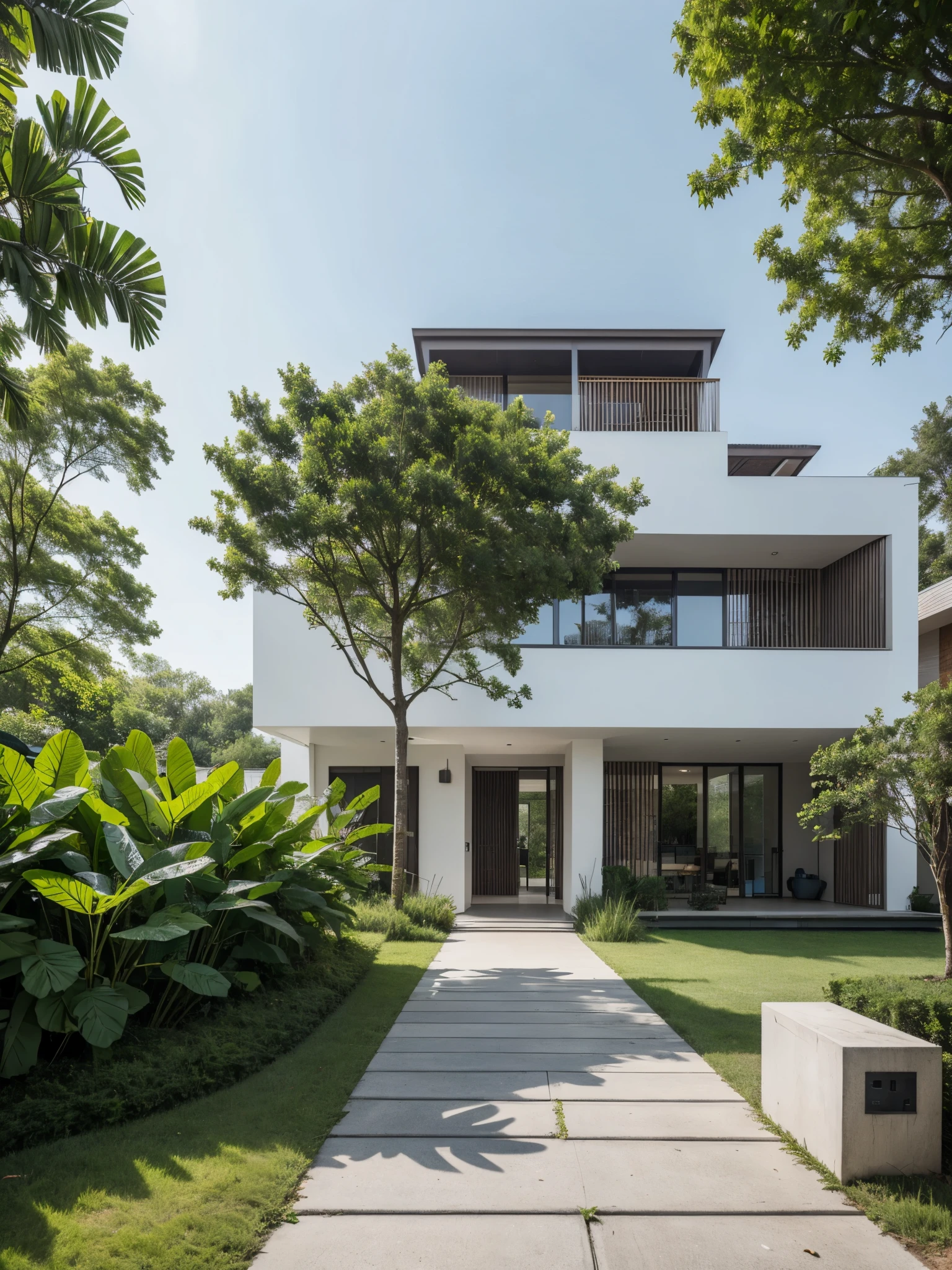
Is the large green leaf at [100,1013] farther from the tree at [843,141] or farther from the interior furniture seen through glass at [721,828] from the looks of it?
the interior furniture seen through glass at [721,828]

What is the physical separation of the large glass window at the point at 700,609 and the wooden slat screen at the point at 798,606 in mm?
230

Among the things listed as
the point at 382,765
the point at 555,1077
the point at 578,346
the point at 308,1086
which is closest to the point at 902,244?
the point at 555,1077

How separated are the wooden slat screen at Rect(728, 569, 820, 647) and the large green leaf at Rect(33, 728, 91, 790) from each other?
1337cm

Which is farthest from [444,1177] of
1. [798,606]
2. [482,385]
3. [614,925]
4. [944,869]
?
[482,385]

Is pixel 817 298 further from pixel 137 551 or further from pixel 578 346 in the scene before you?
pixel 137 551

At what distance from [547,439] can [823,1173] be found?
27.6 ft

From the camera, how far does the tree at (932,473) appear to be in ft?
94.5

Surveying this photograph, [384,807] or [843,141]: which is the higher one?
[843,141]

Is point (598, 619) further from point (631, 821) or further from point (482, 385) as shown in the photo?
point (482, 385)

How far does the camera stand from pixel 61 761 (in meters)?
5.05

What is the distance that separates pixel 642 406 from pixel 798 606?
5027mm

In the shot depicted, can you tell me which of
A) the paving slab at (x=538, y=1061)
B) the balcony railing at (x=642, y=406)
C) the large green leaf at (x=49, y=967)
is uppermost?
the balcony railing at (x=642, y=406)

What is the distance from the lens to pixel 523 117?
768 cm

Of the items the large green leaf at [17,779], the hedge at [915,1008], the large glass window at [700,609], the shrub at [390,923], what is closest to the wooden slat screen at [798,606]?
the large glass window at [700,609]
